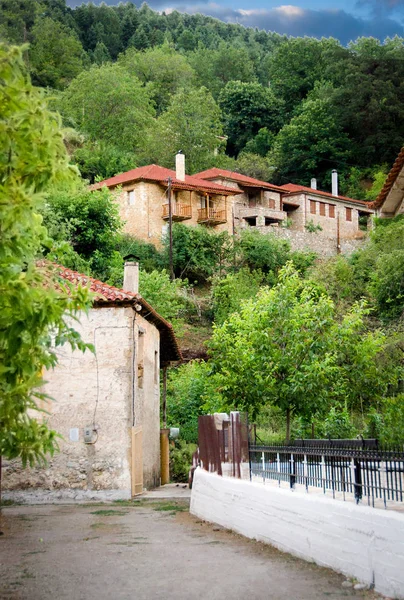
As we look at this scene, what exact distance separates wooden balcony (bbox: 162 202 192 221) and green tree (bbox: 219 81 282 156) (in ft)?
109

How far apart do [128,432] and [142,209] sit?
1321 inches

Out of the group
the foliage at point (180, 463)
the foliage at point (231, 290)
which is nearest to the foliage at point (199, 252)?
the foliage at point (231, 290)

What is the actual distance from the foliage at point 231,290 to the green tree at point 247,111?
121 feet

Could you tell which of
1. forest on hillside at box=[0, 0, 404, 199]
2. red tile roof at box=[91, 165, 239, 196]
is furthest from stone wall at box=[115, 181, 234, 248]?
forest on hillside at box=[0, 0, 404, 199]

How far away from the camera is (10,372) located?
24.2 ft

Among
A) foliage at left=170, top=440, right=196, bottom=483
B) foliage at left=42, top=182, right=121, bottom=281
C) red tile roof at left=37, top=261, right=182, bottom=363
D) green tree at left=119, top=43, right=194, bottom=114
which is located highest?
green tree at left=119, top=43, right=194, bottom=114

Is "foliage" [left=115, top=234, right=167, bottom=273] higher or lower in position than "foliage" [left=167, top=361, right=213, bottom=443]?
higher

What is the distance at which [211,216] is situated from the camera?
57.2 m

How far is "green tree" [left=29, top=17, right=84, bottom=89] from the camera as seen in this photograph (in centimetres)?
8794

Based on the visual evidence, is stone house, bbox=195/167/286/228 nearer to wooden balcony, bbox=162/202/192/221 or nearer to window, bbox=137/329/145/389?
wooden balcony, bbox=162/202/192/221

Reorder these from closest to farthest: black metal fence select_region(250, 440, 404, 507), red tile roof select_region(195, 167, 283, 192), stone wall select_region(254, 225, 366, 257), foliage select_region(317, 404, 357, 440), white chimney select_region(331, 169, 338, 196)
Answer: black metal fence select_region(250, 440, 404, 507), foliage select_region(317, 404, 357, 440), stone wall select_region(254, 225, 366, 257), red tile roof select_region(195, 167, 283, 192), white chimney select_region(331, 169, 338, 196)

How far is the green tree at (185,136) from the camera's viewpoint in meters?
70.9

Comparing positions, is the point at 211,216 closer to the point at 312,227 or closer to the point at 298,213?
the point at 312,227

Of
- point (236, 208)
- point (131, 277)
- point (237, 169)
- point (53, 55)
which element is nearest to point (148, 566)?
point (131, 277)
